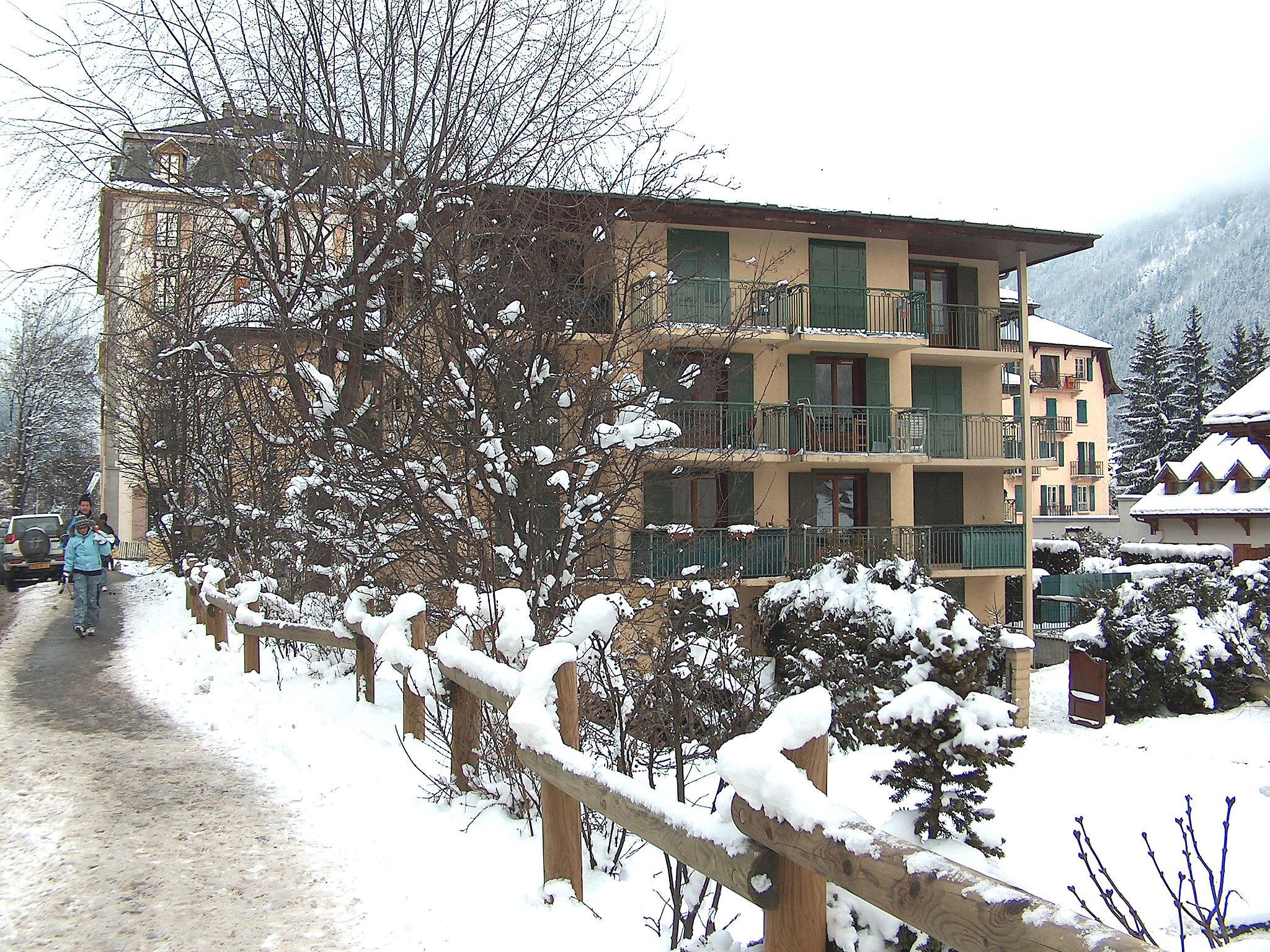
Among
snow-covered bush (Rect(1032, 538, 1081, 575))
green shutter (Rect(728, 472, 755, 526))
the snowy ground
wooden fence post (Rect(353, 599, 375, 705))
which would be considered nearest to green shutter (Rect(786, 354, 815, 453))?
green shutter (Rect(728, 472, 755, 526))

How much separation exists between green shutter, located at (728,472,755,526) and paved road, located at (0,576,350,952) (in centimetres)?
1389

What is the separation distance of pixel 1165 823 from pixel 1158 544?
2844cm

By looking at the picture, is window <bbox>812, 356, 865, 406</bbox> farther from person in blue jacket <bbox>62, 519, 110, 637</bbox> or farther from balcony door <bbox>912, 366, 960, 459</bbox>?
person in blue jacket <bbox>62, 519, 110, 637</bbox>

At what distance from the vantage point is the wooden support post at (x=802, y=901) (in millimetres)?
2314

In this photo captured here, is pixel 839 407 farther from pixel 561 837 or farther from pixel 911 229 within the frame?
pixel 561 837

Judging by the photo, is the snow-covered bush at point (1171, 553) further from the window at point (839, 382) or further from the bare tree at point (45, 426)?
the bare tree at point (45, 426)

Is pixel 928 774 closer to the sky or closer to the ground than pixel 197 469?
closer to the ground

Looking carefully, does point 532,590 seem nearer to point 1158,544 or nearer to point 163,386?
point 163,386

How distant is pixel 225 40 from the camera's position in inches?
429

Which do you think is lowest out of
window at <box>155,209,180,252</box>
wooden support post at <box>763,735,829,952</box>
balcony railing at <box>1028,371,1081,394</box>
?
wooden support post at <box>763,735,829,952</box>

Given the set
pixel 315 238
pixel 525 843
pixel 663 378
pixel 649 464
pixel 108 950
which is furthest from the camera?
pixel 315 238

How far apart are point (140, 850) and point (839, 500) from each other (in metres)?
19.5

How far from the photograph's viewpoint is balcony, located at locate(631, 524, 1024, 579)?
18016 mm

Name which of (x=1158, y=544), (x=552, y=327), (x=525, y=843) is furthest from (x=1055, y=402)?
(x=525, y=843)
